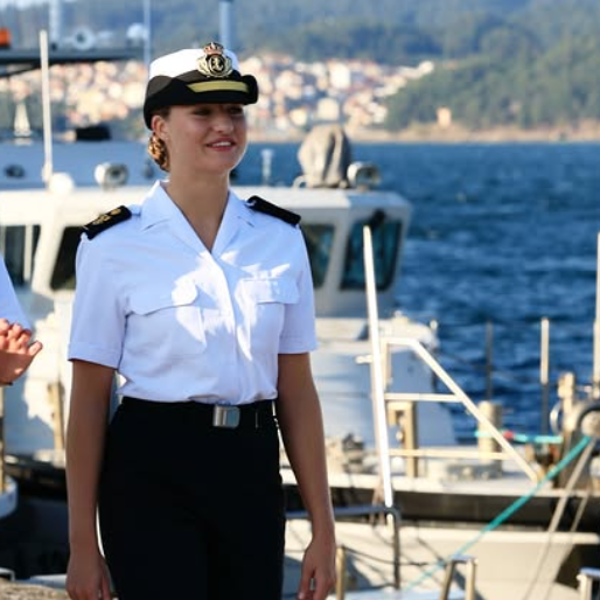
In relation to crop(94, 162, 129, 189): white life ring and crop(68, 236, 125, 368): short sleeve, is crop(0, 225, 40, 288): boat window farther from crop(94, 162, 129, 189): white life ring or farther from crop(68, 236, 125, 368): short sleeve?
crop(68, 236, 125, 368): short sleeve

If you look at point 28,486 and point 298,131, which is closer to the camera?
point 28,486

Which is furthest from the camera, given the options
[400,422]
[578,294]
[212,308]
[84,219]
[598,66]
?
[598,66]

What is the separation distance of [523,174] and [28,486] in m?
119

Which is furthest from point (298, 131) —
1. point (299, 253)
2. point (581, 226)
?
point (299, 253)

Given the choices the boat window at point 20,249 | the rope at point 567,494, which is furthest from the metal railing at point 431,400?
the boat window at point 20,249

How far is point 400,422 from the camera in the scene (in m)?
12.4

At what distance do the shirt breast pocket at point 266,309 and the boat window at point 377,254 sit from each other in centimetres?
978

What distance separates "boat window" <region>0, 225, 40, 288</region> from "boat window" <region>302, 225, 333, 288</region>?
1.75 metres

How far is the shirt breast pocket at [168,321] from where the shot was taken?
4.15 metres

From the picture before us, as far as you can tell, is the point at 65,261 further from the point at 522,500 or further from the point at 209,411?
the point at 209,411

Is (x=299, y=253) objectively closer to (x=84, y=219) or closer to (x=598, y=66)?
(x=84, y=219)

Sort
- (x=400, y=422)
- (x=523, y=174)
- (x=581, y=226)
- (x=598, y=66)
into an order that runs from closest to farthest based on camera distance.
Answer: (x=400, y=422), (x=581, y=226), (x=523, y=174), (x=598, y=66)

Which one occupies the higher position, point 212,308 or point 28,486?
point 212,308

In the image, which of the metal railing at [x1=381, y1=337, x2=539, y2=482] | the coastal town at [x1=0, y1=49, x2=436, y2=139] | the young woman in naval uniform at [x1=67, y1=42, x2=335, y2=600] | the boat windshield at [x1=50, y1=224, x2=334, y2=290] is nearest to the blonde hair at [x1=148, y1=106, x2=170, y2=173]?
the young woman in naval uniform at [x1=67, y1=42, x2=335, y2=600]
